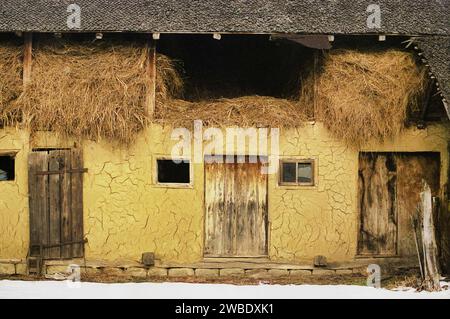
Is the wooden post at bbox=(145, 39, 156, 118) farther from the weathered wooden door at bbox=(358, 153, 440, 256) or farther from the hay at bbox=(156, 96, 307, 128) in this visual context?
the weathered wooden door at bbox=(358, 153, 440, 256)

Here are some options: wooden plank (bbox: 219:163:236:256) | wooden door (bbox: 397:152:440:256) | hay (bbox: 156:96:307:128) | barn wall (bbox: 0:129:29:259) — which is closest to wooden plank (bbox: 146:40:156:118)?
hay (bbox: 156:96:307:128)

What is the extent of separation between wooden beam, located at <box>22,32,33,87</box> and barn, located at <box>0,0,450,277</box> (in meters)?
0.04

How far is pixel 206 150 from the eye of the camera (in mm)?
12031

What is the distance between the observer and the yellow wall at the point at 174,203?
39.6 feet

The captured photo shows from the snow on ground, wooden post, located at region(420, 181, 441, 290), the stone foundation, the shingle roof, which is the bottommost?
the snow on ground

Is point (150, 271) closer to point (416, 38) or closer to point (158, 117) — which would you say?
point (158, 117)

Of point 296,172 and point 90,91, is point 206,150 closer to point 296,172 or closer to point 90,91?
point 296,172

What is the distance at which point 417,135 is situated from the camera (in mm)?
12102

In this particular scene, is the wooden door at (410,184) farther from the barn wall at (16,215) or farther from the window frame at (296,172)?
the barn wall at (16,215)

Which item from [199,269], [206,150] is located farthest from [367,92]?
[199,269]

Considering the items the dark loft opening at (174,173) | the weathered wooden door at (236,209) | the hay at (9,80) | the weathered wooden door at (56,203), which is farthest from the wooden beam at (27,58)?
the weathered wooden door at (236,209)

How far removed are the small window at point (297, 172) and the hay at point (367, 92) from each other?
82 centimetres

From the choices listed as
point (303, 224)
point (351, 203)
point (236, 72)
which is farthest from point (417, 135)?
point (236, 72)

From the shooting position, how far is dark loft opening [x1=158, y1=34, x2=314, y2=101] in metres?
13.5
